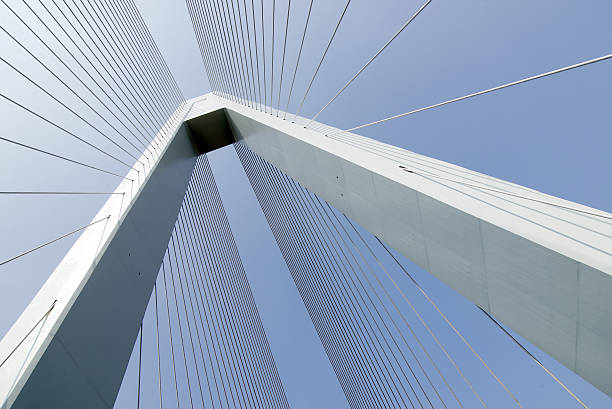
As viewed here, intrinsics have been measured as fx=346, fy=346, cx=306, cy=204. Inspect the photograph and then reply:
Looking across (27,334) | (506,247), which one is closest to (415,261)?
(506,247)

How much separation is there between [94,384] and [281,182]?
597 cm

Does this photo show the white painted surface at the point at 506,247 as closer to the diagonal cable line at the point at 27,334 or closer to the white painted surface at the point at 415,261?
the white painted surface at the point at 415,261

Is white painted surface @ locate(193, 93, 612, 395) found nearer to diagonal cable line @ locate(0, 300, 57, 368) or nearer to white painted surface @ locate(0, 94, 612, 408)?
white painted surface @ locate(0, 94, 612, 408)

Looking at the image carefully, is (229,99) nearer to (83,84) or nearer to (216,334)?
(83,84)

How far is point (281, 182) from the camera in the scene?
7758mm

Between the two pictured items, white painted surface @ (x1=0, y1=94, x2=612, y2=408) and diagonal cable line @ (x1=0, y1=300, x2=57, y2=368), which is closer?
white painted surface @ (x1=0, y1=94, x2=612, y2=408)

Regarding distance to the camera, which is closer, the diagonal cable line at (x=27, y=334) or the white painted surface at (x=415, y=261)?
the white painted surface at (x=415, y=261)

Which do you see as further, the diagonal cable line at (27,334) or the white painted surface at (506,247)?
the diagonal cable line at (27,334)

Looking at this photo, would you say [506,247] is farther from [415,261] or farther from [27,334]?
[27,334]

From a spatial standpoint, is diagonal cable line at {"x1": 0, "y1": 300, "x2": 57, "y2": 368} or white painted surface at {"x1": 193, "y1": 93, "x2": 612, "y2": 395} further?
diagonal cable line at {"x1": 0, "y1": 300, "x2": 57, "y2": 368}

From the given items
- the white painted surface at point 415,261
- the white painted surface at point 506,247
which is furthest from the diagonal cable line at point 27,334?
the white painted surface at point 506,247

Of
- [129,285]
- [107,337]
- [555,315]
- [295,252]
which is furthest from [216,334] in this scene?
[555,315]

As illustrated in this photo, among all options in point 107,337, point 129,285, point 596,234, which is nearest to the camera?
point 596,234

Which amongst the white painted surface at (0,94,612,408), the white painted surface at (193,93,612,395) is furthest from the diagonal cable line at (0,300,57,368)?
the white painted surface at (193,93,612,395)
